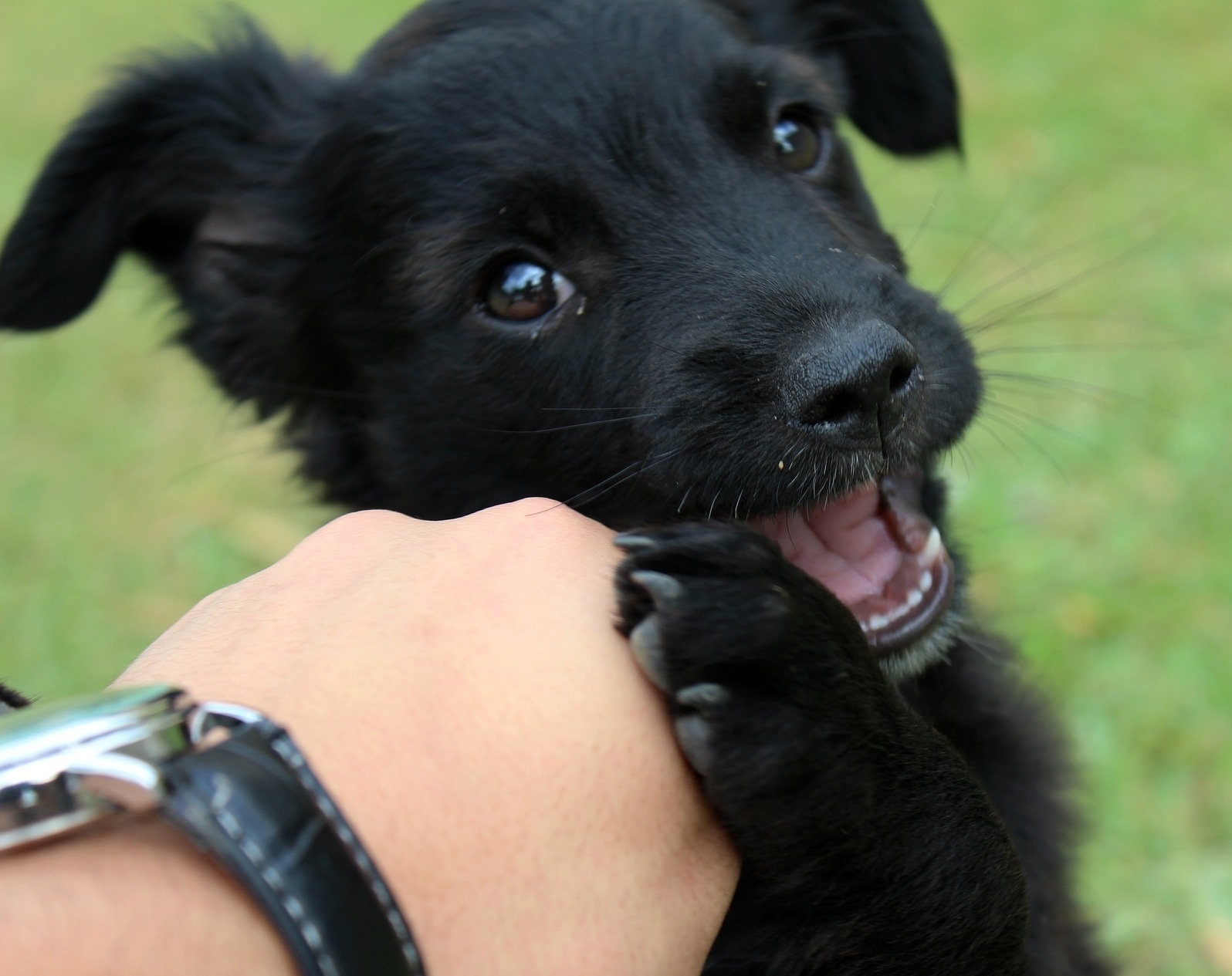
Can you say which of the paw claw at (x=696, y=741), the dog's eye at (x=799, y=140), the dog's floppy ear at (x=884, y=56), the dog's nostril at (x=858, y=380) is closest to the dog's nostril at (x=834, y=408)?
the dog's nostril at (x=858, y=380)

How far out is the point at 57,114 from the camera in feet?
35.2

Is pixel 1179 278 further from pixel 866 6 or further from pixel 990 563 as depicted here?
pixel 866 6

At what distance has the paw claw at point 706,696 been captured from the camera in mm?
1520

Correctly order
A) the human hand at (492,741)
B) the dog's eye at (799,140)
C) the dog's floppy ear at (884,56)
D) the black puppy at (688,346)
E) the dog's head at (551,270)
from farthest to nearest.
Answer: the dog's floppy ear at (884,56)
the dog's eye at (799,140)
the dog's head at (551,270)
the black puppy at (688,346)
the human hand at (492,741)

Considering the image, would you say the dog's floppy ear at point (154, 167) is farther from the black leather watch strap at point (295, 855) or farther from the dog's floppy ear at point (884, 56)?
the black leather watch strap at point (295, 855)

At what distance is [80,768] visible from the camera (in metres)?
1.21

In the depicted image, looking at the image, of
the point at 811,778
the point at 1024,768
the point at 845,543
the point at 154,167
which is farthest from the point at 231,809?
the point at 154,167

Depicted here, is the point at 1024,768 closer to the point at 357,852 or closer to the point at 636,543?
the point at 636,543

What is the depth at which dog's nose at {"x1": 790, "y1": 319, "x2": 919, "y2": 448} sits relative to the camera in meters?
1.89

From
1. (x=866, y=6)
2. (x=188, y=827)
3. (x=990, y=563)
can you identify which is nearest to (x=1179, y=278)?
Answer: (x=990, y=563)

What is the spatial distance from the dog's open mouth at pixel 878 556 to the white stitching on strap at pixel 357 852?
3.32 feet

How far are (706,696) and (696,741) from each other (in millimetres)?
60

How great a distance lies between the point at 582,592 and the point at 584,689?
6.5 inches

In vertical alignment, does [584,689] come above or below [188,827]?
below
